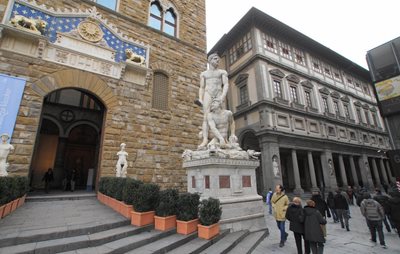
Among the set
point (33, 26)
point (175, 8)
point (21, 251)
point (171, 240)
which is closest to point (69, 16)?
point (33, 26)

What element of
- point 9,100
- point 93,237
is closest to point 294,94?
point 93,237

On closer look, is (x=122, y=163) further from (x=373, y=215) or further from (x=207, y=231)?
(x=373, y=215)

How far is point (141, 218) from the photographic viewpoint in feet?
14.8

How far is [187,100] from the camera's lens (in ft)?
36.3

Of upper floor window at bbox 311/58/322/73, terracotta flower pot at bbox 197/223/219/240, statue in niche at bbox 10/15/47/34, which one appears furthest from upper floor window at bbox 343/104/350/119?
statue in niche at bbox 10/15/47/34

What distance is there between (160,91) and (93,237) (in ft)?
25.3

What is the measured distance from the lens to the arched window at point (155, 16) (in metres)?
11.2

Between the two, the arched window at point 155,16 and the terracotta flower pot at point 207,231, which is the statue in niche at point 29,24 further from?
the terracotta flower pot at point 207,231

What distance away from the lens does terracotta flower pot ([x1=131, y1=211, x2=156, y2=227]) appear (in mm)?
4508

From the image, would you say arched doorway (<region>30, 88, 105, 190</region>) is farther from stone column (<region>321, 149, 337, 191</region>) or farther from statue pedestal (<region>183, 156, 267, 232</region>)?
stone column (<region>321, 149, 337, 191</region>)

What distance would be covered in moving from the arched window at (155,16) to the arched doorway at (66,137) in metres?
6.04

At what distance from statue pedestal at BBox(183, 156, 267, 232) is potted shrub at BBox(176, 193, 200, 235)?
33.2 inches

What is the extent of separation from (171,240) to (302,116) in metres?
19.0

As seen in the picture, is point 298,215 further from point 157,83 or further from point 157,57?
point 157,57
